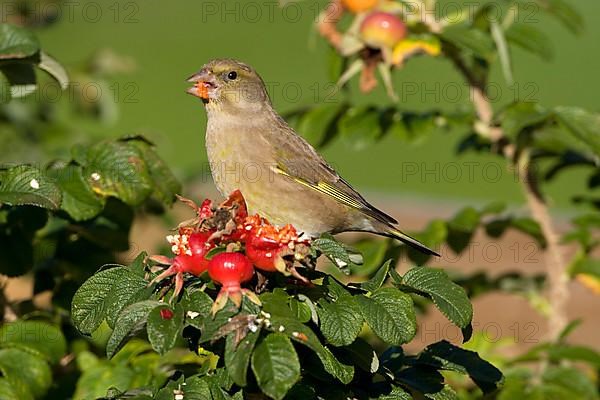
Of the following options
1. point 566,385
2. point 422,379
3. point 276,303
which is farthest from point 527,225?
point 276,303

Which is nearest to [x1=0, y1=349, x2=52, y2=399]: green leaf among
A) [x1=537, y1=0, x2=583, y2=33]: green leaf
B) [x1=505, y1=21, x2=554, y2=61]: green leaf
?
[x1=505, y1=21, x2=554, y2=61]: green leaf

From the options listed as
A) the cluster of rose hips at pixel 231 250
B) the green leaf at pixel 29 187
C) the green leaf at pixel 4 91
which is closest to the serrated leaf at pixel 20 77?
the green leaf at pixel 4 91

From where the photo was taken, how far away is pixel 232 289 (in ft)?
6.16

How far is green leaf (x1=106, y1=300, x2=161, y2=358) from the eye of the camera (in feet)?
6.23

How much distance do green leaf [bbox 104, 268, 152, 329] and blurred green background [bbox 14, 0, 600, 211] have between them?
2.19 m

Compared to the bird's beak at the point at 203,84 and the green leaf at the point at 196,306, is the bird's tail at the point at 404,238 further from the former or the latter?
the green leaf at the point at 196,306

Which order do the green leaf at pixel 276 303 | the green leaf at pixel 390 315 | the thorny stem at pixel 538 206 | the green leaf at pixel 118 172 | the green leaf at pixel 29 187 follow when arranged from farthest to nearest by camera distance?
1. the thorny stem at pixel 538 206
2. the green leaf at pixel 118 172
3. the green leaf at pixel 29 187
4. the green leaf at pixel 390 315
5. the green leaf at pixel 276 303

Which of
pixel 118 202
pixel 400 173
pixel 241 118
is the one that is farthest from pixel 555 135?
pixel 400 173

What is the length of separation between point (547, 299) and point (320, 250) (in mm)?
2200

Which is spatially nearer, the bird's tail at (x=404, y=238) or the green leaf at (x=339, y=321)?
the green leaf at (x=339, y=321)

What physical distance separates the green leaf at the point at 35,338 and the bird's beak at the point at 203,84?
3.78 feet

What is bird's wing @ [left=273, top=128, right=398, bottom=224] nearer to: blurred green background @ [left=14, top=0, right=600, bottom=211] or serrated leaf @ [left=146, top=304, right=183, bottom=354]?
blurred green background @ [left=14, top=0, right=600, bottom=211]

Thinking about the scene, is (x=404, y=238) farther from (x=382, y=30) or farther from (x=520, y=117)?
(x=382, y=30)

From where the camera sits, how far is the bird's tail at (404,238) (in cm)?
338
